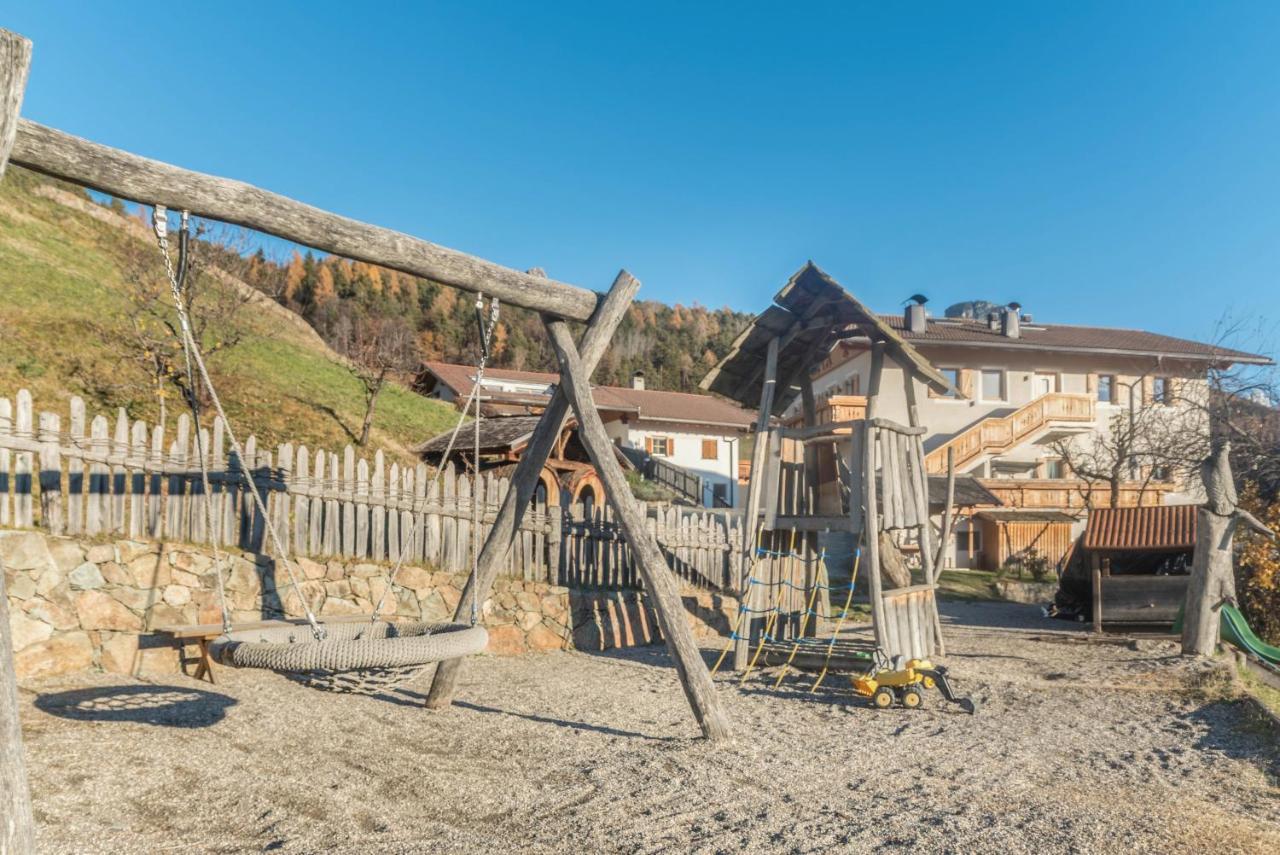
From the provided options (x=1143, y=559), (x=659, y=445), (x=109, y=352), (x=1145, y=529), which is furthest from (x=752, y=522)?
(x=659, y=445)

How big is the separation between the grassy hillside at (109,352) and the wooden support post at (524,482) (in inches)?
407

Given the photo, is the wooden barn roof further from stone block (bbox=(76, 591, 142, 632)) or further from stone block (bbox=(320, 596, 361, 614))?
stone block (bbox=(76, 591, 142, 632))

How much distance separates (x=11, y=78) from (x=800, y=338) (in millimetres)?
8384

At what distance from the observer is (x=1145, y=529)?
13453mm

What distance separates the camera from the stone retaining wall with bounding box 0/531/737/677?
6902 millimetres

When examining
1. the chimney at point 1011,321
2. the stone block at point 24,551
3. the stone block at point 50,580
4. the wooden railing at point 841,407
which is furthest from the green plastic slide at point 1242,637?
the chimney at point 1011,321

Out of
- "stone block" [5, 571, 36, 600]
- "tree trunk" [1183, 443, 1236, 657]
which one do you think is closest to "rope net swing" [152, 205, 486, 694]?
"stone block" [5, 571, 36, 600]

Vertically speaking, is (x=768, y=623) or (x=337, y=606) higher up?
(x=337, y=606)

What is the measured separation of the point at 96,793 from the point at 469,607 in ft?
9.51

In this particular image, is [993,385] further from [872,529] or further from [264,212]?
[264,212]

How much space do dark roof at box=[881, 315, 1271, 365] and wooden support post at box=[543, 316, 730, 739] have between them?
26790mm

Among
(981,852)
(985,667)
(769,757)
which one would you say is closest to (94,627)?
(769,757)

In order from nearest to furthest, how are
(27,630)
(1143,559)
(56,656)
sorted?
1. (27,630)
2. (56,656)
3. (1143,559)

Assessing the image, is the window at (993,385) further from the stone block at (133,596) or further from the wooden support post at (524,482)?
the stone block at (133,596)
